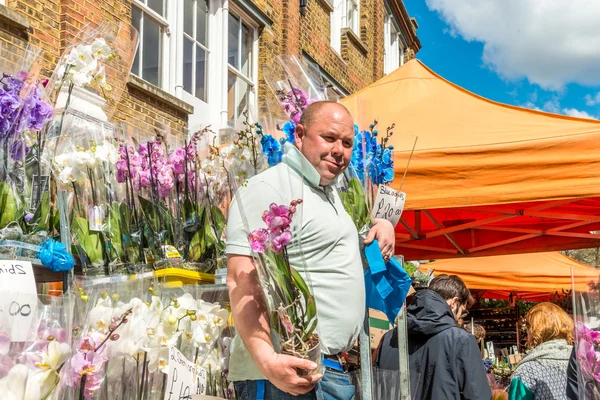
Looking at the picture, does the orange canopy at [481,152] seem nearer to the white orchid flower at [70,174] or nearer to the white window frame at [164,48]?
the white orchid flower at [70,174]

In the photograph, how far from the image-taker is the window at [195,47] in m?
7.04

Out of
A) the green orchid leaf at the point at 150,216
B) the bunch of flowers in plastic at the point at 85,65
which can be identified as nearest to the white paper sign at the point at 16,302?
the green orchid leaf at the point at 150,216

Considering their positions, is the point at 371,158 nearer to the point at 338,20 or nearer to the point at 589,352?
the point at 589,352

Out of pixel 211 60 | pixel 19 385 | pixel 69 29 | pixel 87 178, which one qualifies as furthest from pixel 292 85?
pixel 211 60

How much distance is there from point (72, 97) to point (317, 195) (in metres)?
1.17

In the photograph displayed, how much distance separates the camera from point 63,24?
5250 millimetres

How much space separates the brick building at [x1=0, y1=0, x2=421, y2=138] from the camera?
5137 mm

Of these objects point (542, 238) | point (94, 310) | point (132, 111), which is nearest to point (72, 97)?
point (94, 310)

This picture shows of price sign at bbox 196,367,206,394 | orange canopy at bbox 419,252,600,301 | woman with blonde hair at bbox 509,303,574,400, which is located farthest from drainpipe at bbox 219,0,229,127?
price sign at bbox 196,367,206,394

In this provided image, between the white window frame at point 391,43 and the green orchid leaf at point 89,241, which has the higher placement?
the white window frame at point 391,43

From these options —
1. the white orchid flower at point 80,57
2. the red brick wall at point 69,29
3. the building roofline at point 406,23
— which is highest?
the building roofline at point 406,23

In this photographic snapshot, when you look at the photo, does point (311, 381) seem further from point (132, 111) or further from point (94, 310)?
point (132, 111)

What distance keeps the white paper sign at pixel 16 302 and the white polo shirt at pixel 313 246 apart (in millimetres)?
549

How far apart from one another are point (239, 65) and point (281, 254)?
6.43 metres
